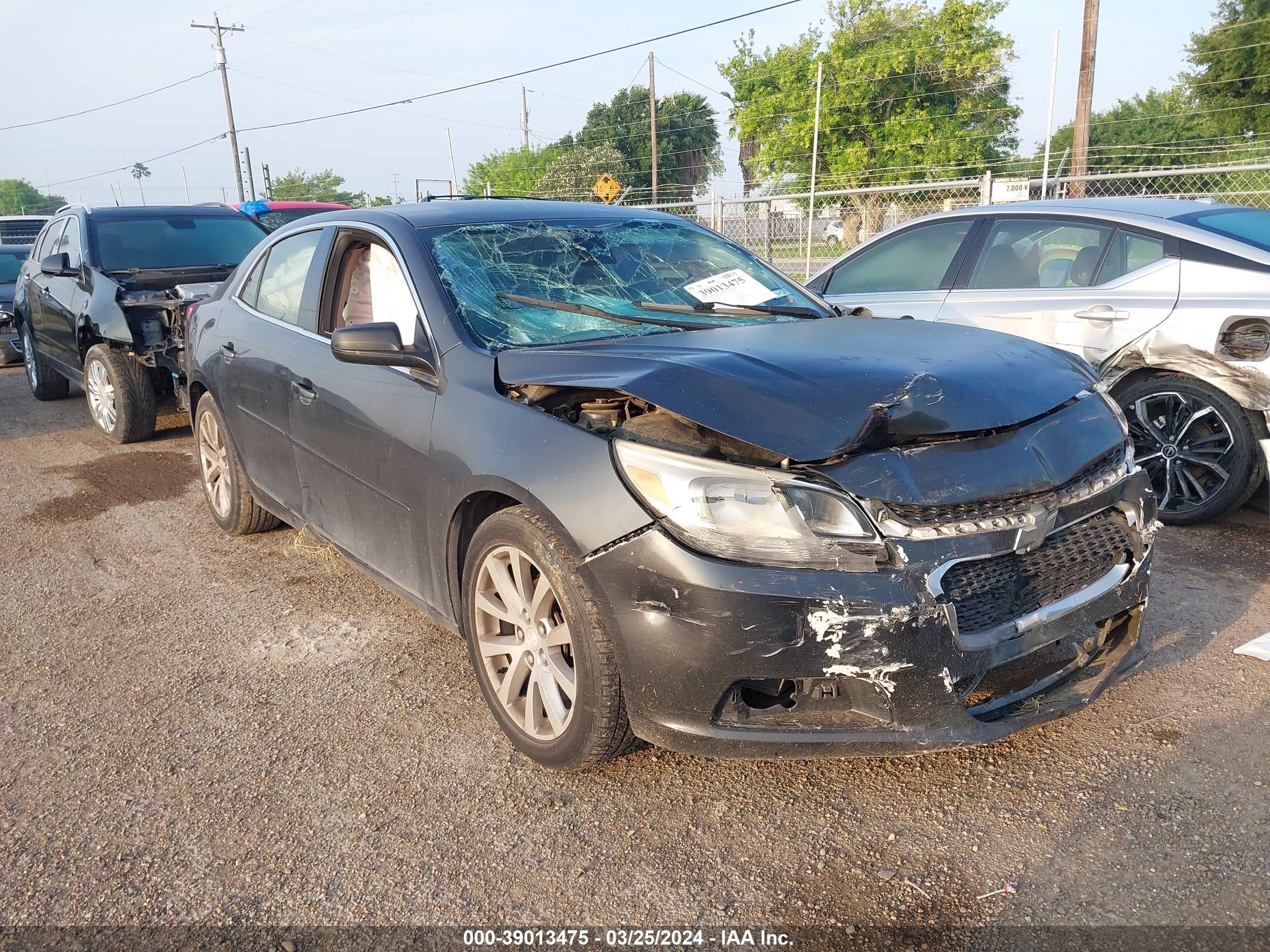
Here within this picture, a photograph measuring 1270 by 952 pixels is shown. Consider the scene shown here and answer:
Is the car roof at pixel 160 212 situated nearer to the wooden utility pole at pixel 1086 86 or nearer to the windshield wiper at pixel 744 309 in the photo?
the windshield wiper at pixel 744 309

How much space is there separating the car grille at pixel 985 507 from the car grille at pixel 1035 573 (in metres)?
0.10

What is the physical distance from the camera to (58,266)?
24.5 ft

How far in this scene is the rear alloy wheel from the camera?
464cm

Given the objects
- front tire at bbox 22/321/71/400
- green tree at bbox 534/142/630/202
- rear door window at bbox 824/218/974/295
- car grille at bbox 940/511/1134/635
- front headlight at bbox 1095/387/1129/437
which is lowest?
front tire at bbox 22/321/71/400

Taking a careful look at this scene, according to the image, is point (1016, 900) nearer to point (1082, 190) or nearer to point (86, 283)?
point (86, 283)

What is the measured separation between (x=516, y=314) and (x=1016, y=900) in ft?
7.40

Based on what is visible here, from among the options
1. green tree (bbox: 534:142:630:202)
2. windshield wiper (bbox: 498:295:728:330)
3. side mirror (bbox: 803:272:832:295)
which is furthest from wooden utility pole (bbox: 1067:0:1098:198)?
green tree (bbox: 534:142:630:202)

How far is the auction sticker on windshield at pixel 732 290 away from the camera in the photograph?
3752 mm

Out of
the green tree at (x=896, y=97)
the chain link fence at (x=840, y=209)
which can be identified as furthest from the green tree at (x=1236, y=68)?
the chain link fence at (x=840, y=209)

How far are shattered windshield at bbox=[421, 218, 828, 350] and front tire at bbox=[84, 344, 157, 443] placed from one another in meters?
4.61

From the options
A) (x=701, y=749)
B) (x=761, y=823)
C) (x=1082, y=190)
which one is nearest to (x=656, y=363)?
(x=701, y=749)

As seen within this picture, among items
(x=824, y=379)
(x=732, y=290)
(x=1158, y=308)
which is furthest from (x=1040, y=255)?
(x=824, y=379)

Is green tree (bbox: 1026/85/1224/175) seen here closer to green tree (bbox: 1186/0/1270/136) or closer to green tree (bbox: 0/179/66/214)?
green tree (bbox: 1186/0/1270/136)

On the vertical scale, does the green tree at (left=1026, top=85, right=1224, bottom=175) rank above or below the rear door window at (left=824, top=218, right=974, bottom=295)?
above
